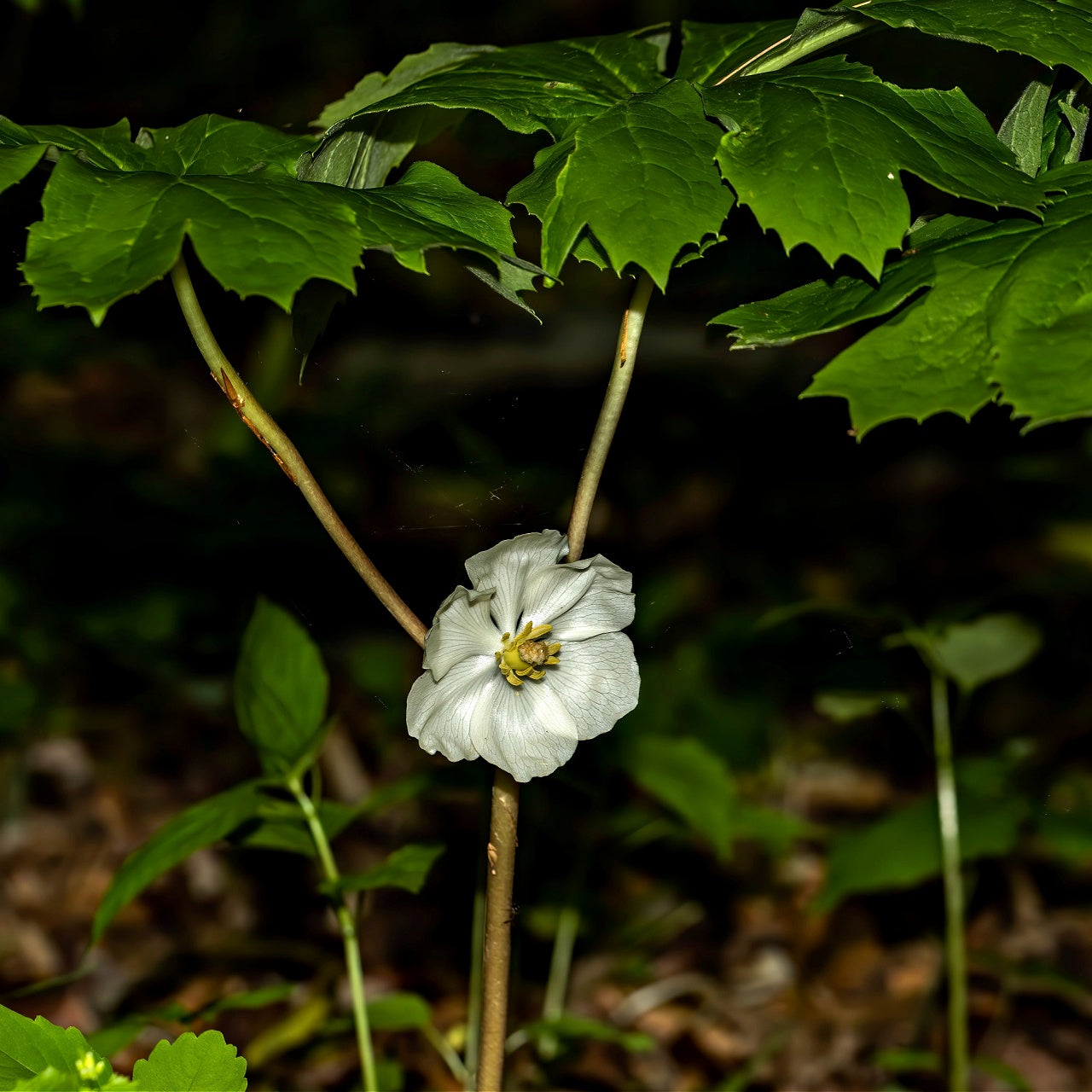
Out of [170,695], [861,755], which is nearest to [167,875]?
[170,695]

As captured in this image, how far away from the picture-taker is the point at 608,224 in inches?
29.6

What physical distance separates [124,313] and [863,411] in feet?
13.8

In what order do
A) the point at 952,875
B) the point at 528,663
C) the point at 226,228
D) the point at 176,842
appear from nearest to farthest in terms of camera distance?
the point at 226,228 → the point at 528,663 → the point at 176,842 → the point at 952,875

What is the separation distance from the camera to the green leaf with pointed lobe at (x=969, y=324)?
2.48 feet

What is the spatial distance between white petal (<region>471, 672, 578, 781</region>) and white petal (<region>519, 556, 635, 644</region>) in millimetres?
55

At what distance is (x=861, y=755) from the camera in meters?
2.85

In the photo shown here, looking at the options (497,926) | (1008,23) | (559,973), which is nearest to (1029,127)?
(1008,23)

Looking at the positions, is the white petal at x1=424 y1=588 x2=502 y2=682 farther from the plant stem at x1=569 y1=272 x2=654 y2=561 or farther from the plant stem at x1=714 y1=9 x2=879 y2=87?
the plant stem at x1=714 y1=9 x2=879 y2=87

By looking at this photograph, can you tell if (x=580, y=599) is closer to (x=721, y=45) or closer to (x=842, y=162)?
(x=842, y=162)

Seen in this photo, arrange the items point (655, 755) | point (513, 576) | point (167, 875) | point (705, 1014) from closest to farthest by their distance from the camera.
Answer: point (513, 576) < point (655, 755) < point (705, 1014) < point (167, 875)

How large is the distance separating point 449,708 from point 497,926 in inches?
7.7

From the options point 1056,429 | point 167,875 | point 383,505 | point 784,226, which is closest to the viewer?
point 784,226

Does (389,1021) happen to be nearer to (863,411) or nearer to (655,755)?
(655,755)

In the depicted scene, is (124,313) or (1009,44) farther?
(124,313)
